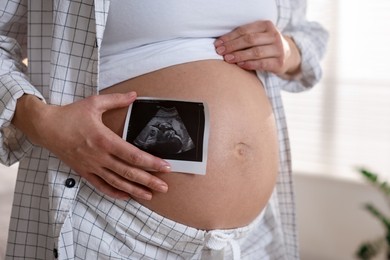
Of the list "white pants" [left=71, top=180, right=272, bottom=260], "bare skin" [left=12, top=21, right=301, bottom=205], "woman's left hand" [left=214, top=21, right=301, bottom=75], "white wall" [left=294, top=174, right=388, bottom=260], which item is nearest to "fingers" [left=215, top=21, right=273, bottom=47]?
"woman's left hand" [left=214, top=21, right=301, bottom=75]

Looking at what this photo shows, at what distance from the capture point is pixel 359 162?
2.22 m

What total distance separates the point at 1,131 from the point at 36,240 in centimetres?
23

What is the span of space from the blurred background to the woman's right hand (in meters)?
1.51

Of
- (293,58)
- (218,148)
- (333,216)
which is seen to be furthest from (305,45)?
(333,216)

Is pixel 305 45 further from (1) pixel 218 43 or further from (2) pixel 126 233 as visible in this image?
(2) pixel 126 233

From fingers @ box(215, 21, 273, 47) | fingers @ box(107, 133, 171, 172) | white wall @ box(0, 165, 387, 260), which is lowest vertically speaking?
white wall @ box(0, 165, 387, 260)

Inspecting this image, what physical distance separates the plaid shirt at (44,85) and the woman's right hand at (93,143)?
46 mm

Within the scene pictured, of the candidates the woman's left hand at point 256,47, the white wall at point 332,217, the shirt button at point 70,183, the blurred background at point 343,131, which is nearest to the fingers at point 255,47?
the woman's left hand at point 256,47

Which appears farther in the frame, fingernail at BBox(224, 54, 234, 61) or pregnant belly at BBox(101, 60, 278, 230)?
fingernail at BBox(224, 54, 234, 61)

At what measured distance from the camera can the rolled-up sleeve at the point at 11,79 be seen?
870 millimetres

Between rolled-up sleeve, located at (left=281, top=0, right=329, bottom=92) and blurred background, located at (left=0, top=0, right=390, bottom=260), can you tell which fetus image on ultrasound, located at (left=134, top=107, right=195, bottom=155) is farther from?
blurred background, located at (left=0, top=0, right=390, bottom=260)

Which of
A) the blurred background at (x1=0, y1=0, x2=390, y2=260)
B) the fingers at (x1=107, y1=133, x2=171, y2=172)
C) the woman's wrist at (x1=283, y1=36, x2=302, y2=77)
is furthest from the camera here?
the blurred background at (x1=0, y1=0, x2=390, y2=260)

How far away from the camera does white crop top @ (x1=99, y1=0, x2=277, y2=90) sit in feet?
3.02

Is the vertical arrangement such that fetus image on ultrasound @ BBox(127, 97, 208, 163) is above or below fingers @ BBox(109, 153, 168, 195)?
above
